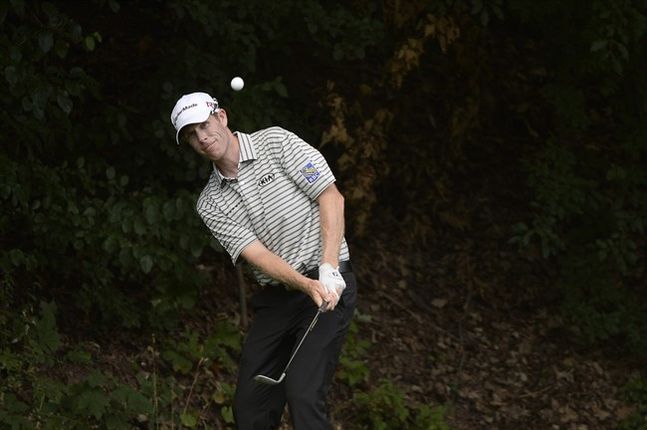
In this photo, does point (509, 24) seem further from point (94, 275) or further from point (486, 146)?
point (94, 275)

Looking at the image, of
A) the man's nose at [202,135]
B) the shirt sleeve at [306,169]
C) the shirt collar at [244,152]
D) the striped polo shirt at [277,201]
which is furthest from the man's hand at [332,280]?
the man's nose at [202,135]

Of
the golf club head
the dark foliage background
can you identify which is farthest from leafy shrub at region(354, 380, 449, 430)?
the golf club head

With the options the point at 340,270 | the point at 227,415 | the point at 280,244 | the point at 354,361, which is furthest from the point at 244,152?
the point at 354,361

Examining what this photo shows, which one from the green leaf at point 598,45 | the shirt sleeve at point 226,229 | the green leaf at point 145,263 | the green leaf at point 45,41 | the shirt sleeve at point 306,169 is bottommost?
the green leaf at point 145,263

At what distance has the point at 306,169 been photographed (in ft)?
15.8

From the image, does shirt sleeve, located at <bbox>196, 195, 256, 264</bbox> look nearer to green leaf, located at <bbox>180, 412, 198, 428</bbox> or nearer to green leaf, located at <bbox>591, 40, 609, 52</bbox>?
green leaf, located at <bbox>180, 412, 198, 428</bbox>

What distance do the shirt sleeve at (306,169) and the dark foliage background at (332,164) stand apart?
1.23 m

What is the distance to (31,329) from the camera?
6125 millimetres

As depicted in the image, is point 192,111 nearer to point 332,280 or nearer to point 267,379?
point 332,280

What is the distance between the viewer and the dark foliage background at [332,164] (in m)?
6.00

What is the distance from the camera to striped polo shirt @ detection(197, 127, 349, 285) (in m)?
4.84

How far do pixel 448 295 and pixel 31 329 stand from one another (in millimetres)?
3315

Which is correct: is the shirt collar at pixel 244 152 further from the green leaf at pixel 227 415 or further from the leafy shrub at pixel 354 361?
the leafy shrub at pixel 354 361

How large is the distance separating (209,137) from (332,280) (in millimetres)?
777
